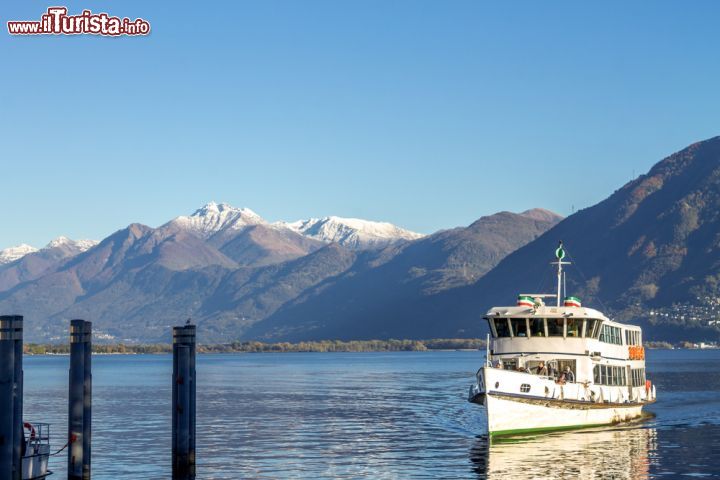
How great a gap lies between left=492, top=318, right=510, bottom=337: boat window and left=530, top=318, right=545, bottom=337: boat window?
1.60 metres

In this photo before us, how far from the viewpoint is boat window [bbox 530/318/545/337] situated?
7388 cm

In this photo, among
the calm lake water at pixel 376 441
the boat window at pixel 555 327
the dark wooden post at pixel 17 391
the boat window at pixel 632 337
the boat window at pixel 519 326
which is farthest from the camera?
the boat window at pixel 632 337

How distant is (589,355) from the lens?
74875 millimetres

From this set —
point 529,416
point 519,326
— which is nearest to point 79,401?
point 529,416

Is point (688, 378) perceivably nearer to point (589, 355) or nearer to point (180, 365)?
point (589, 355)

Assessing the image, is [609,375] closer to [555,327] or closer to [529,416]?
[555,327]

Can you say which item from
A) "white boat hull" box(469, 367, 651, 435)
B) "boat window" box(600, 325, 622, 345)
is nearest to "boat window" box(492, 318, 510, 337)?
"white boat hull" box(469, 367, 651, 435)

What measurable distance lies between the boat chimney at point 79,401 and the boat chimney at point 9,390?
270 inches

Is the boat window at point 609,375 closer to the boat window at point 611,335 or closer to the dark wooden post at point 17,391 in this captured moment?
the boat window at point 611,335

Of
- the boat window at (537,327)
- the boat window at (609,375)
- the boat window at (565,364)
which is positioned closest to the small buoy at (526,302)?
the boat window at (537,327)

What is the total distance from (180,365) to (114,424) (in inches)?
1649

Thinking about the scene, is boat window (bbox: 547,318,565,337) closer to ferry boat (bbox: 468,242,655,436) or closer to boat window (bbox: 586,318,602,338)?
ferry boat (bbox: 468,242,655,436)

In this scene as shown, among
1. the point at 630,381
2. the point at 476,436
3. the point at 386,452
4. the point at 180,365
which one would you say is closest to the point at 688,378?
the point at 630,381

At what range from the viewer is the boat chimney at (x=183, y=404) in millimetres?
49750
